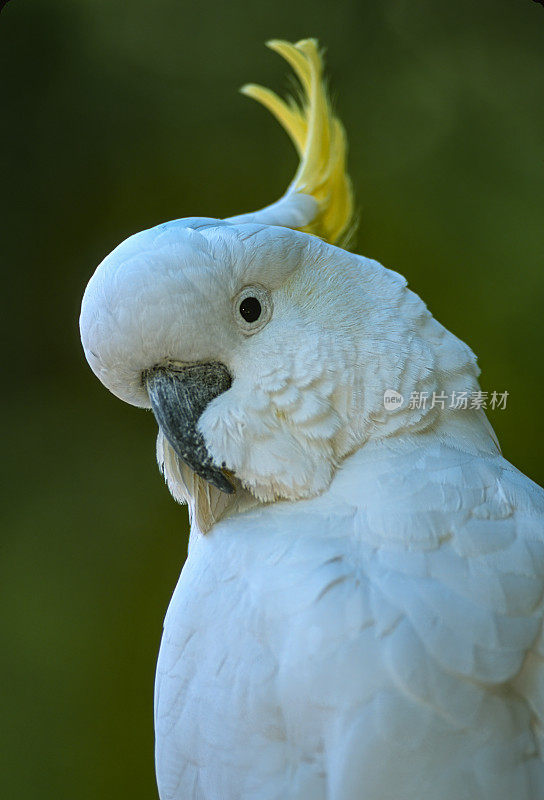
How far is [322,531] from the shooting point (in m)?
1.04

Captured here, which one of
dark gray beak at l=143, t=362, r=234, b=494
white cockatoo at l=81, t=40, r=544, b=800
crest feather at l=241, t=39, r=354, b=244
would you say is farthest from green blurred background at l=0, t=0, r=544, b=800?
dark gray beak at l=143, t=362, r=234, b=494

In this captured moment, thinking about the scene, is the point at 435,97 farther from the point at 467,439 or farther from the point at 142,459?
the point at 467,439

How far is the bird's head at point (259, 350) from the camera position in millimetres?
1055

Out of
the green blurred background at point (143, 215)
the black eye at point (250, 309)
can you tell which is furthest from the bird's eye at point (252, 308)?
the green blurred background at point (143, 215)

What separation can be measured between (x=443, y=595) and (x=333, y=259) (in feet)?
1.62

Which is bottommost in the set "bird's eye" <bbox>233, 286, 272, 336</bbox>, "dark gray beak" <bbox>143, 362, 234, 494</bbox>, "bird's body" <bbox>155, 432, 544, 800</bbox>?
"bird's body" <bbox>155, 432, 544, 800</bbox>

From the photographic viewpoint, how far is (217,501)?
3.84 ft

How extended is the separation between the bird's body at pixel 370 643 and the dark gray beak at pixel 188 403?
12cm

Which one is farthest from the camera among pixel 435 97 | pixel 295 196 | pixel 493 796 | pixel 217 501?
pixel 435 97

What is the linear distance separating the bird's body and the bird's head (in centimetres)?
7

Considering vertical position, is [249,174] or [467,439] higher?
[249,174]

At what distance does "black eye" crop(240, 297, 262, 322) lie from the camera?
1.09 metres

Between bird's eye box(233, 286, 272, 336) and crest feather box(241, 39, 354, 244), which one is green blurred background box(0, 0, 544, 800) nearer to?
crest feather box(241, 39, 354, 244)

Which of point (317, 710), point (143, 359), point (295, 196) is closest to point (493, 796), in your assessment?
point (317, 710)
